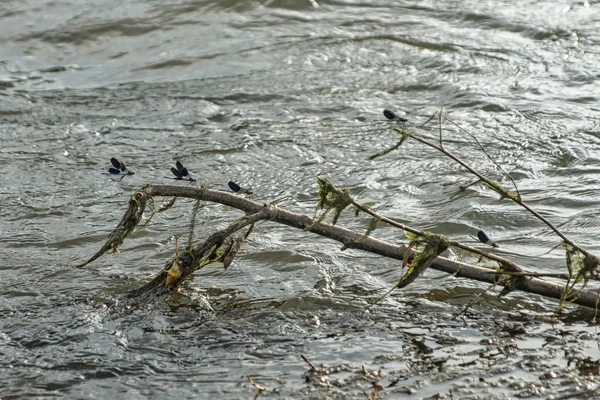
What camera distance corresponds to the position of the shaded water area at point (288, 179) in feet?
11.7

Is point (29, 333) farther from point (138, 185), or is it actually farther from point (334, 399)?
point (138, 185)

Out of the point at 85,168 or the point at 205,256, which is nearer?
the point at 205,256

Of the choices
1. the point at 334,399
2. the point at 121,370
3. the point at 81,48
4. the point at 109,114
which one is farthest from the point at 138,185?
the point at 81,48

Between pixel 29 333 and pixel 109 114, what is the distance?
11.6 feet

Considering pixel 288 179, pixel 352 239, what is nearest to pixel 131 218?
pixel 352 239

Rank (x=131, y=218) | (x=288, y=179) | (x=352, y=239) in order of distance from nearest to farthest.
Result: (x=352, y=239), (x=131, y=218), (x=288, y=179)

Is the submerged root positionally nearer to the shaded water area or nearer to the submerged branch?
the submerged branch

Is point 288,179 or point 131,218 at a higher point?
point 131,218

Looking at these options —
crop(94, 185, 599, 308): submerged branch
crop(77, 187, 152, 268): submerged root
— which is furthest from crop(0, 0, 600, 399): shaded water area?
crop(77, 187, 152, 268): submerged root

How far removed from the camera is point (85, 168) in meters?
6.13

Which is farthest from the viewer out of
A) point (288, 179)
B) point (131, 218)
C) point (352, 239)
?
point (288, 179)

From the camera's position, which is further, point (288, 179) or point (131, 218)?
point (288, 179)

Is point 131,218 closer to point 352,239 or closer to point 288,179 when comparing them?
point 352,239

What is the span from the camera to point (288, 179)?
5.84 m
